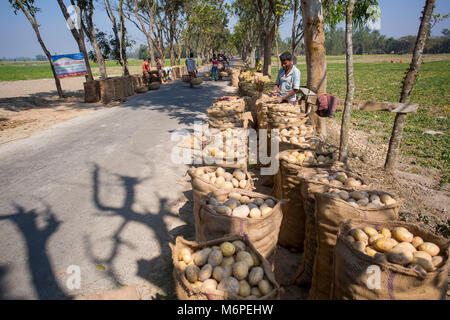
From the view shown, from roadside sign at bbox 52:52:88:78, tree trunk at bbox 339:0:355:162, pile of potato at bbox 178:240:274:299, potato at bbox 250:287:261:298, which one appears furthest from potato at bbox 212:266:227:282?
roadside sign at bbox 52:52:88:78

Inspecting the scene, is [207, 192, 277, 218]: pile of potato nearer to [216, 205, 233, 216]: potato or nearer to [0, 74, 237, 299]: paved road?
[216, 205, 233, 216]: potato

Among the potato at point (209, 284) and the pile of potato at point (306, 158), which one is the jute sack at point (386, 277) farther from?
the pile of potato at point (306, 158)

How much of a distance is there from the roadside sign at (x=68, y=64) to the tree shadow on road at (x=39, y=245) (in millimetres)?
11820

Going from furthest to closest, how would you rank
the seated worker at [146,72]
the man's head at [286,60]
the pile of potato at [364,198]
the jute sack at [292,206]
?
the seated worker at [146,72]
the man's head at [286,60]
the jute sack at [292,206]
the pile of potato at [364,198]

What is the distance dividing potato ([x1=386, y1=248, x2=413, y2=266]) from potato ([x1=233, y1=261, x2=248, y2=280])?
3.49 ft

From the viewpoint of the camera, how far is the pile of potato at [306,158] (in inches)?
137

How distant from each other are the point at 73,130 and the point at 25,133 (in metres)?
1.60

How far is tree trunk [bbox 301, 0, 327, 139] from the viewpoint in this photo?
6.06 meters

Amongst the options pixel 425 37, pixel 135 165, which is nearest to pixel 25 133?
pixel 135 165

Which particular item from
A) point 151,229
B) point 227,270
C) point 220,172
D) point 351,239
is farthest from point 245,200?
point 151,229

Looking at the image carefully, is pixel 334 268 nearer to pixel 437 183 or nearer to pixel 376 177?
pixel 376 177

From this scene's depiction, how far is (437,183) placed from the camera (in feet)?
17.4

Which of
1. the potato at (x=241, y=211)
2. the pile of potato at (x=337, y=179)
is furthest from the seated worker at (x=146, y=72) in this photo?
the potato at (x=241, y=211)
